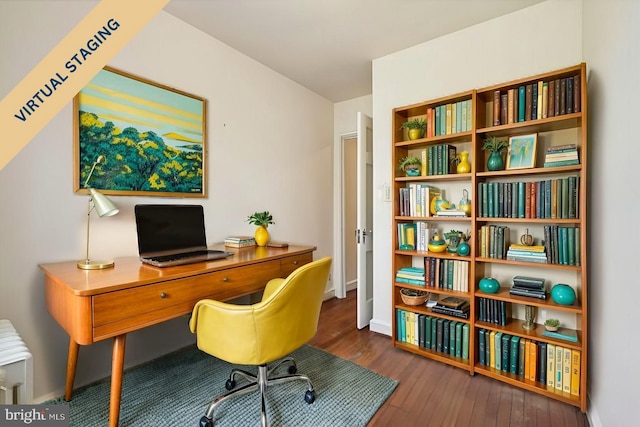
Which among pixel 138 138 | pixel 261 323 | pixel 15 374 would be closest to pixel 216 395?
pixel 261 323

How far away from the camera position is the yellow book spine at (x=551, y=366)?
1765mm

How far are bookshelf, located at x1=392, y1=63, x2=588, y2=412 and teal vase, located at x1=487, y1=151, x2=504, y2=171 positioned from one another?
7cm

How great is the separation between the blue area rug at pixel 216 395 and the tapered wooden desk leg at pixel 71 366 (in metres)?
0.07

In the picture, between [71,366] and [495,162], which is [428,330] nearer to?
[495,162]

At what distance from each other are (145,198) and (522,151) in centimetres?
259

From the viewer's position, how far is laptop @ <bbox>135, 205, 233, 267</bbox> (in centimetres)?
171

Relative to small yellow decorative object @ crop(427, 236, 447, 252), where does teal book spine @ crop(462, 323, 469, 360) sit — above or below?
below

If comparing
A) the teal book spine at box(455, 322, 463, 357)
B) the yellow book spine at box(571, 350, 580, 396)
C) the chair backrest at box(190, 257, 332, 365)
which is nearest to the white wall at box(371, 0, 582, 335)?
the teal book spine at box(455, 322, 463, 357)

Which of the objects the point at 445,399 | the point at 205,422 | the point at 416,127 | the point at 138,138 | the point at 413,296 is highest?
the point at 416,127

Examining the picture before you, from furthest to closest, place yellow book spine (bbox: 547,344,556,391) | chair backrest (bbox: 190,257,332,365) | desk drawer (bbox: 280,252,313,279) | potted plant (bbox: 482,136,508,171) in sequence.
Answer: desk drawer (bbox: 280,252,313,279)
potted plant (bbox: 482,136,508,171)
yellow book spine (bbox: 547,344,556,391)
chair backrest (bbox: 190,257,332,365)

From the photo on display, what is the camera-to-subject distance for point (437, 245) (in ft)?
7.34

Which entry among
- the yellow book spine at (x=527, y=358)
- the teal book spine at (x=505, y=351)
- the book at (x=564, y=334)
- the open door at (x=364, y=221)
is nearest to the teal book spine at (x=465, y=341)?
the teal book spine at (x=505, y=351)

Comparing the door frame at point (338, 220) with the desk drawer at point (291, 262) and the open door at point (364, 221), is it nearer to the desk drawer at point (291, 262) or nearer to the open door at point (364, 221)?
the open door at point (364, 221)

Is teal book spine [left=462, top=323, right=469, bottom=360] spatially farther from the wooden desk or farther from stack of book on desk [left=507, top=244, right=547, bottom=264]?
the wooden desk
